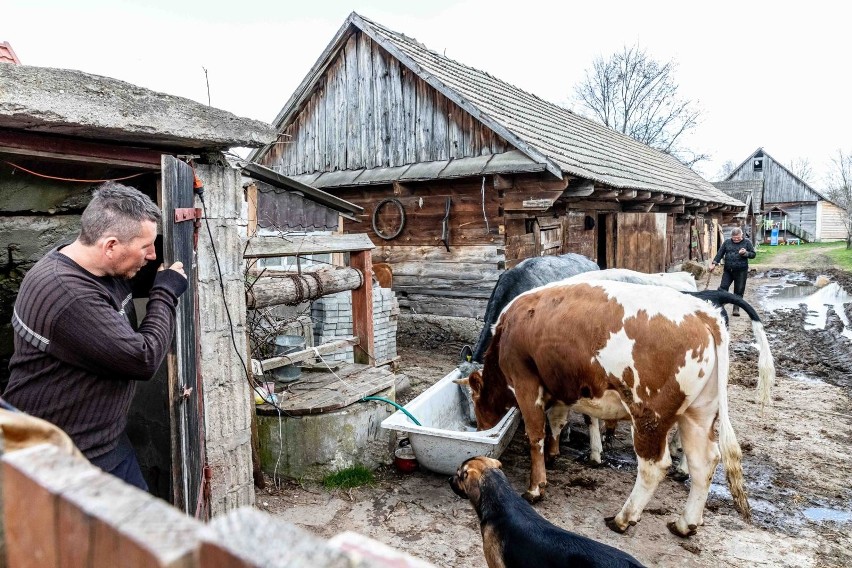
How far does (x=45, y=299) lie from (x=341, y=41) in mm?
9807

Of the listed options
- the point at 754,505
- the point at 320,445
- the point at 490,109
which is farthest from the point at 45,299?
the point at 490,109

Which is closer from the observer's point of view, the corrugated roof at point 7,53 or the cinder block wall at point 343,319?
the corrugated roof at point 7,53

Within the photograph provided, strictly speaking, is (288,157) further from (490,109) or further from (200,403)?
(200,403)

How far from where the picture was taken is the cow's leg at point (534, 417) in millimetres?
4555

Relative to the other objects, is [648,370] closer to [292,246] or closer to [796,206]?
[292,246]

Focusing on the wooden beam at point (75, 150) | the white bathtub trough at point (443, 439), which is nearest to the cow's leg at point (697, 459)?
the white bathtub trough at point (443, 439)

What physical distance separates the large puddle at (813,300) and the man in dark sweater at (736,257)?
1566mm

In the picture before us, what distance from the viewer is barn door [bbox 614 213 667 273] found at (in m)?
12.3

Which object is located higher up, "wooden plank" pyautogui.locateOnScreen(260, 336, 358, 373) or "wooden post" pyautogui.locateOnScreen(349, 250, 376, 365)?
"wooden post" pyautogui.locateOnScreen(349, 250, 376, 365)

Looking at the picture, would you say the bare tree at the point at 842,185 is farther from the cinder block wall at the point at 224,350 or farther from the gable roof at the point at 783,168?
the cinder block wall at the point at 224,350

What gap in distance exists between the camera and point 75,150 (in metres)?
2.80

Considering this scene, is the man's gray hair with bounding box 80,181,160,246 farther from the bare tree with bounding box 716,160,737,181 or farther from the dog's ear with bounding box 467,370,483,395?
the bare tree with bounding box 716,160,737,181

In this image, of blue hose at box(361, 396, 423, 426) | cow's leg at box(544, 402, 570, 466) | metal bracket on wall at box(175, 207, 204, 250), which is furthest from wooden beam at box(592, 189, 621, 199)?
metal bracket on wall at box(175, 207, 204, 250)

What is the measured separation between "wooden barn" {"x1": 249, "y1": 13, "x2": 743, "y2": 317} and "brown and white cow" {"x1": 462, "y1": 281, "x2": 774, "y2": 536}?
422 centimetres
